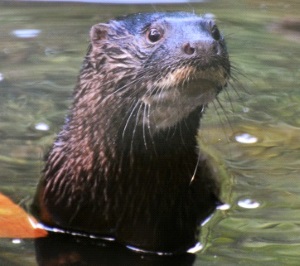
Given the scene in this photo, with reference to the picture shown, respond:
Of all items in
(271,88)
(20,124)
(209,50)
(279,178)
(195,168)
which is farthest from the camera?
(271,88)

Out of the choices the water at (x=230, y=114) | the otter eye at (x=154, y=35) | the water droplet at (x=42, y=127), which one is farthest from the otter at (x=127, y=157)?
the water droplet at (x=42, y=127)

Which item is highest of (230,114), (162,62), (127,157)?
(162,62)

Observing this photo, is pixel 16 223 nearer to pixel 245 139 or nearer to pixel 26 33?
pixel 245 139

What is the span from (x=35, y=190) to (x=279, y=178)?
0.91 metres

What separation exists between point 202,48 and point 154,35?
284 millimetres

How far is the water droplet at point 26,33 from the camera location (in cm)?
518

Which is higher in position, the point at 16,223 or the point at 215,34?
the point at 215,34

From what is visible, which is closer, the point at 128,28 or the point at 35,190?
the point at 128,28

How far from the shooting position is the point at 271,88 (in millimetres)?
4598

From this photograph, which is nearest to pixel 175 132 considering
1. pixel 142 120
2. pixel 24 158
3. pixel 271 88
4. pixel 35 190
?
pixel 142 120

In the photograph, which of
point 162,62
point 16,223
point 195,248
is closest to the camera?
point 162,62

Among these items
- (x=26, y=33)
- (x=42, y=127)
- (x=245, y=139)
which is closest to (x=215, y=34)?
(x=245, y=139)

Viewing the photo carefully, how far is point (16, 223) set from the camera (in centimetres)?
332

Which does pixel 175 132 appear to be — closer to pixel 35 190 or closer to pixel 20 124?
pixel 35 190
